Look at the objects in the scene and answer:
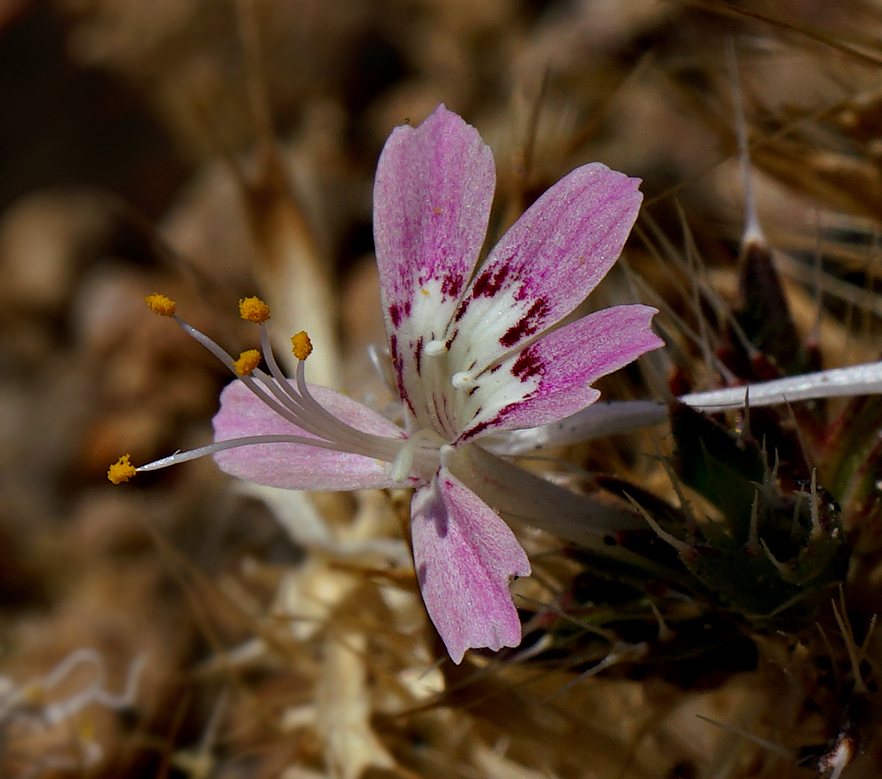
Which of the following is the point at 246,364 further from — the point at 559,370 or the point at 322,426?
the point at 559,370

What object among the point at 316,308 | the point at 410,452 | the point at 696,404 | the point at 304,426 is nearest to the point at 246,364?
the point at 304,426

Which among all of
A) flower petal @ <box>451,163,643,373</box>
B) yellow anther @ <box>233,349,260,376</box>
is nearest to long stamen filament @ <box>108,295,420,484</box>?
yellow anther @ <box>233,349,260,376</box>

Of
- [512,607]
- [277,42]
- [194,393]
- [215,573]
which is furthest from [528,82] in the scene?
[512,607]

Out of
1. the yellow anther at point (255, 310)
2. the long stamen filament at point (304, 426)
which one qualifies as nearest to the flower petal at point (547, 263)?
the long stamen filament at point (304, 426)

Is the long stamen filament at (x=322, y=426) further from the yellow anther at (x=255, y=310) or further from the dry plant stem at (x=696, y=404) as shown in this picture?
the dry plant stem at (x=696, y=404)

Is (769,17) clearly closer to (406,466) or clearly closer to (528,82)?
(406,466)

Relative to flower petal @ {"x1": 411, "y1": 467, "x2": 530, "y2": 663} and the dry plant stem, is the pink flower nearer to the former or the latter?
flower petal @ {"x1": 411, "y1": 467, "x2": 530, "y2": 663}
